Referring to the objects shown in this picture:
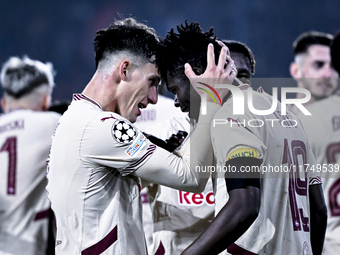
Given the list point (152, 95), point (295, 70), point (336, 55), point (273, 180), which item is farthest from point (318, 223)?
point (295, 70)

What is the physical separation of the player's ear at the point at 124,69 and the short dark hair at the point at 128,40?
7cm

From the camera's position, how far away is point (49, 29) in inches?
265

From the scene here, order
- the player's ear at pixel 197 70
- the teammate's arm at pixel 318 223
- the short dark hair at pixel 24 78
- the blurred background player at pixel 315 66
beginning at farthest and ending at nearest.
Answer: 1. the blurred background player at pixel 315 66
2. the short dark hair at pixel 24 78
3. the teammate's arm at pixel 318 223
4. the player's ear at pixel 197 70

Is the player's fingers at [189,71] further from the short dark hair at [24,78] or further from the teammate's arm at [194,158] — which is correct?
the short dark hair at [24,78]

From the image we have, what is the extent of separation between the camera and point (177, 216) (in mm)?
2406

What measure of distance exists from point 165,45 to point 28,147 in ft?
6.28

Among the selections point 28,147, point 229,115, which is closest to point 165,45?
point 229,115

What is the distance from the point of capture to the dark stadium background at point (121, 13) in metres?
6.54

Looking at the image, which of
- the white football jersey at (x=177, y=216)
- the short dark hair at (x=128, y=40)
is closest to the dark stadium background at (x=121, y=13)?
the white football jersey at (x=177, y=216)

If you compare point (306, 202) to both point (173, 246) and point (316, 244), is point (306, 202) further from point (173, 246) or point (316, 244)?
point (173, 246)

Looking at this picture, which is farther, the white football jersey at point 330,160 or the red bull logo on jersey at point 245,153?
the white football jersey at point 330,160

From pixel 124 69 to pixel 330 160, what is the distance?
1851mm

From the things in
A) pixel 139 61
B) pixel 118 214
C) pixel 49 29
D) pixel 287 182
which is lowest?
pixel 118 214

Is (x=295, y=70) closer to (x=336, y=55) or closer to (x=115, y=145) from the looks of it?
(x=336, y=55)
